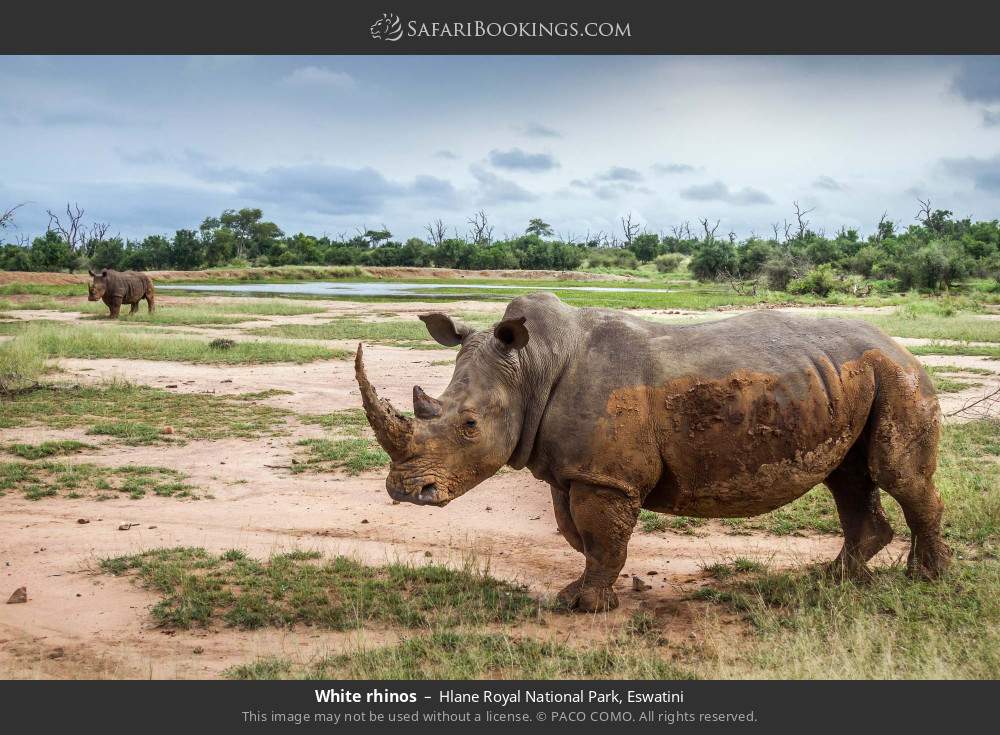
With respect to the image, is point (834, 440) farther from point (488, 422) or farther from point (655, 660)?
point (488, 422)

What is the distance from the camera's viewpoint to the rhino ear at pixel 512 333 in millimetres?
5160

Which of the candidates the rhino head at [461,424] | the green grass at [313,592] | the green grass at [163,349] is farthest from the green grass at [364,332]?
the rhino head at [461,424]

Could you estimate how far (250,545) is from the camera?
7445 mm

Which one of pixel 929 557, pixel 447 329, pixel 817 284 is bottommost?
pixel 929 557

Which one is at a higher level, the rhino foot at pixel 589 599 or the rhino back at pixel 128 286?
the rhino back at pixel 128 286

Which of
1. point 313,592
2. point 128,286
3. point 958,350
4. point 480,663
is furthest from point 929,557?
point 128,286

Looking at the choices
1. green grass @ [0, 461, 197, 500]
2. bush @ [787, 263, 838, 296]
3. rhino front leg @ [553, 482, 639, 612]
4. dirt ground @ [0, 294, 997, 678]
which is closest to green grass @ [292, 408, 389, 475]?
dirt ground @ [0, 294, 997, 678]

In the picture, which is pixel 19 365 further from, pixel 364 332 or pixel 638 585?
pixel 638 585

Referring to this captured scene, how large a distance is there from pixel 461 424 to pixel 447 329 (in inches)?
36.4

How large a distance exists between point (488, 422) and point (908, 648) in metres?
2.78

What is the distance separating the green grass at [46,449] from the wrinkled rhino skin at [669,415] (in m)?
7.05

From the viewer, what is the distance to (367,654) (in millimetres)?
5008

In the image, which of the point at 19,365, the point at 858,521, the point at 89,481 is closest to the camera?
the point at 858,521

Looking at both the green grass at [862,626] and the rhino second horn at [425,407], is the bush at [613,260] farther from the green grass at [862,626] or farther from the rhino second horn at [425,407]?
the rhino second horn at [425,407]
